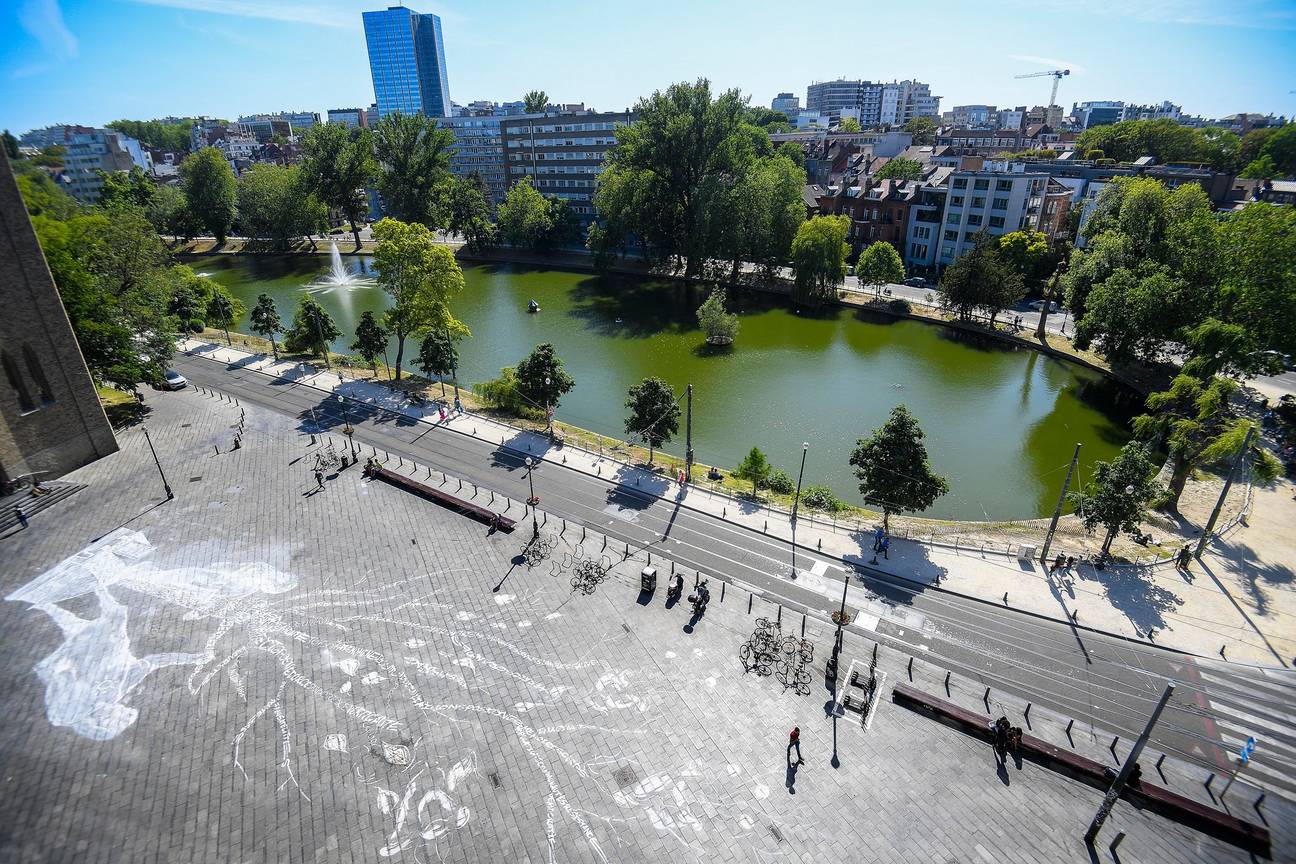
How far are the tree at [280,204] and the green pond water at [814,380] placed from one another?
2338cm

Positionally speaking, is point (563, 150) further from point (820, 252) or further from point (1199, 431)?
point (1199, 431)

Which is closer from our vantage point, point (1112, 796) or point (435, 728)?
point (1112, 796)

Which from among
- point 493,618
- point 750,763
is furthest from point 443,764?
point 750,763

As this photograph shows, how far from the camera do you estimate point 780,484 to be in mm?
40312

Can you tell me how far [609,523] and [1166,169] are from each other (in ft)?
363

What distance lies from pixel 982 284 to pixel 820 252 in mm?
18987

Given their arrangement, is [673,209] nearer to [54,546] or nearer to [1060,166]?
[1060,166]

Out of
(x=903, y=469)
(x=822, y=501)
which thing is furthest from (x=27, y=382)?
(x=903, y=469)

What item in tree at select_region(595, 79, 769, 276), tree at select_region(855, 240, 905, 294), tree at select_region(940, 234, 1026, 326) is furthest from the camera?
tree at select_region(595, 79, 769, 276)

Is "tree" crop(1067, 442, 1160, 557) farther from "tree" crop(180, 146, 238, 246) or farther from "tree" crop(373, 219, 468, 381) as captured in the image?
"tree" crop(180, 146, 238, 246)

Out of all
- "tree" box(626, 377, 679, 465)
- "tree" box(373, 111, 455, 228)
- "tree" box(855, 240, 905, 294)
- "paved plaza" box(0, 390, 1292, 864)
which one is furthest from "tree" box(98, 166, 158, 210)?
"tree" box(855, 240, 905, 294)

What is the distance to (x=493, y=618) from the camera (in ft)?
91.0

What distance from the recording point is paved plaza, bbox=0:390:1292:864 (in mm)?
19234

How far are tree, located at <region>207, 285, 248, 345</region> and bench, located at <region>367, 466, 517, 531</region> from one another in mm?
40164
